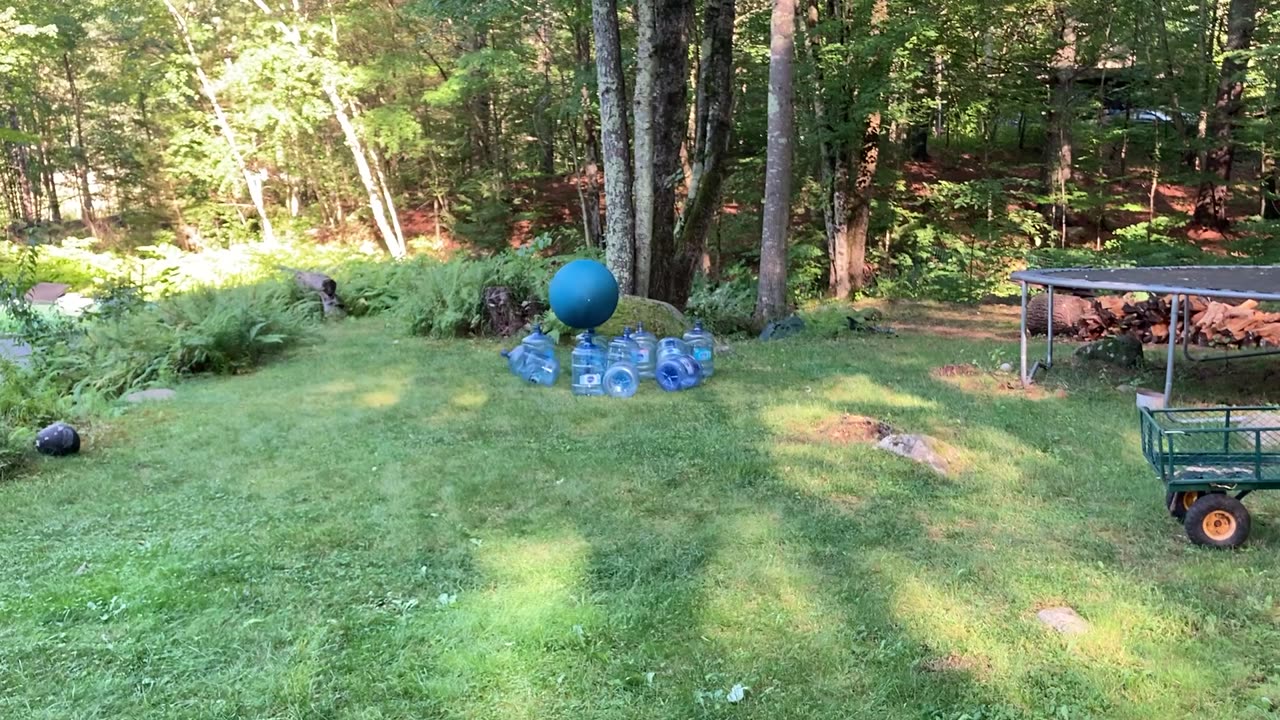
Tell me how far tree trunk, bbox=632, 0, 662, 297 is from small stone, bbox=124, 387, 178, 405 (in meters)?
5.07

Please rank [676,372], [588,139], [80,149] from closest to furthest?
[676,372], [588,139], [80,149]

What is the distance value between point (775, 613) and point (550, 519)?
1.41m

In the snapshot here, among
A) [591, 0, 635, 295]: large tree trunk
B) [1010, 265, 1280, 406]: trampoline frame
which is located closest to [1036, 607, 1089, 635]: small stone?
[1010, 265, 1280, 406]: trampoline frame

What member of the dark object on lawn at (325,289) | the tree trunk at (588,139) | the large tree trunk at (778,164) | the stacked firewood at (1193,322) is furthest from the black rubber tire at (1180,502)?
the tree trunk at (588,139)

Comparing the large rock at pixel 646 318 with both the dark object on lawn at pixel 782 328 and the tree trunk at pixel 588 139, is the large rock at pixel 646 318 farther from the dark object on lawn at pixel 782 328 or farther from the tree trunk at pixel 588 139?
the tree trunk at pixel 588 139

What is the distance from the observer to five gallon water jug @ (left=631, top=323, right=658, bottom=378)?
287 inches

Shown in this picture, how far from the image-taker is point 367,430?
5777 millimetres

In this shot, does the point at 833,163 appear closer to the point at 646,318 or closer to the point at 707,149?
the point at 707,149

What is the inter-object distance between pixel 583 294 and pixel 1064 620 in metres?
5.25

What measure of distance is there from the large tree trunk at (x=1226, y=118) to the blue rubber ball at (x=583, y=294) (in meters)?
10.5

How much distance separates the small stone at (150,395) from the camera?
22.6 ft

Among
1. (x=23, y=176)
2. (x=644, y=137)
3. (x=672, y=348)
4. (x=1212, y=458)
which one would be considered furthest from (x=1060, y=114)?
(x=23, y=176)

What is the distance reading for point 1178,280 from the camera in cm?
643

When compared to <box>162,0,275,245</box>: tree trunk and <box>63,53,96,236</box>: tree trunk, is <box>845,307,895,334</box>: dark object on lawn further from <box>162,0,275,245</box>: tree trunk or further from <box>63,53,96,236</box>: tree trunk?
<box>63,53,96,236</box>: tree trunk
